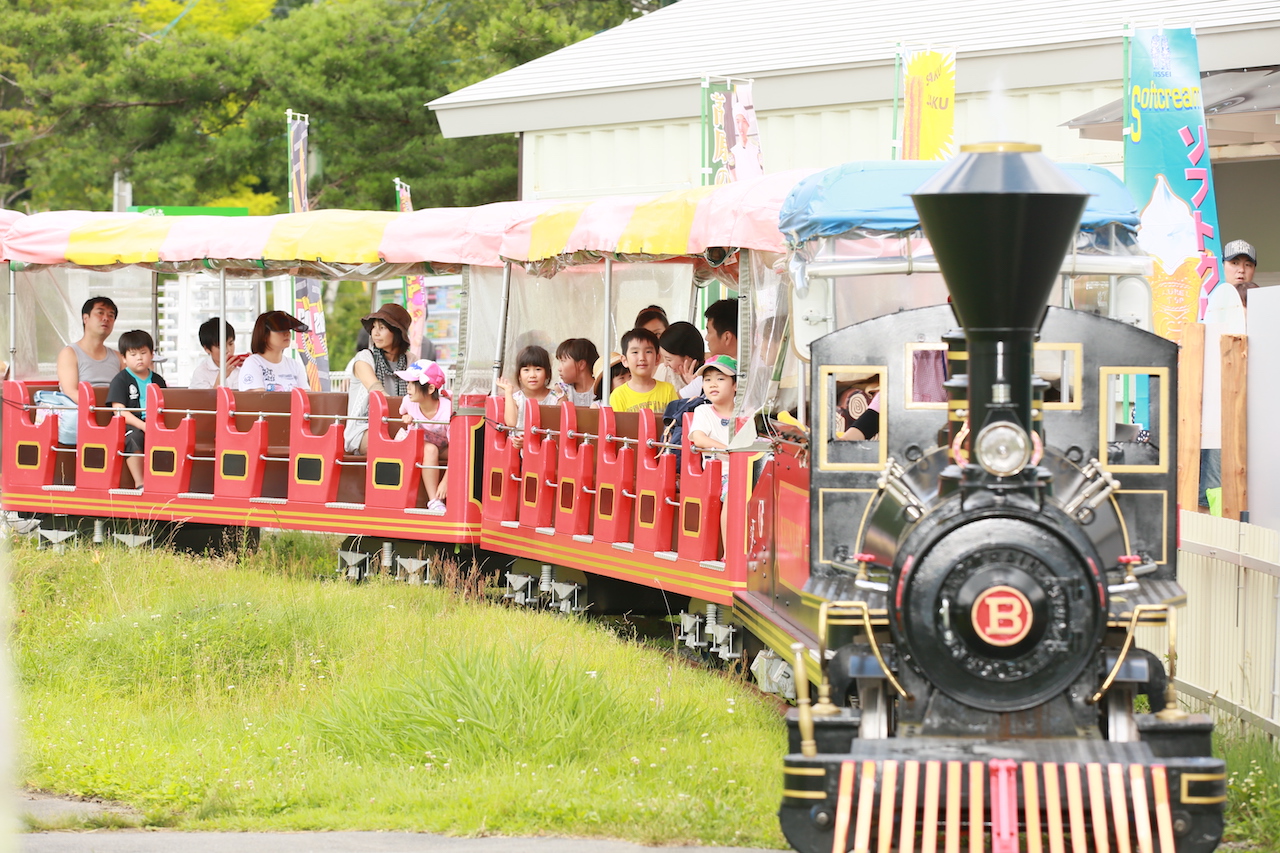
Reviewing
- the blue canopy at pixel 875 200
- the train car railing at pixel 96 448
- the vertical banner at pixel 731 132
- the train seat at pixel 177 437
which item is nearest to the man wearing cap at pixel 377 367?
the train seat at pixel 177 437

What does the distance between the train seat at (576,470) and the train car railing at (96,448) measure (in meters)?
4.02

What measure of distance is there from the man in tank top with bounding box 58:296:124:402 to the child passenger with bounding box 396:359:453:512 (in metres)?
2.68

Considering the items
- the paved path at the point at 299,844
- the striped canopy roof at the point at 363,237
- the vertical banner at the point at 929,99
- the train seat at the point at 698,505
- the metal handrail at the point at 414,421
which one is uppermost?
the vertical banner at the point at 929,99

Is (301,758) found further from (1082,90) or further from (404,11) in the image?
(404,11)

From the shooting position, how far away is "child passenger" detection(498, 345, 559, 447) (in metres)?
10.4

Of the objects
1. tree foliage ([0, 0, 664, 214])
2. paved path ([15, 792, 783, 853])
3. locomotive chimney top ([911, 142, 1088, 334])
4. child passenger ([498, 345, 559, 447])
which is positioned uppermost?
tree foliage ([0, 0, 664, 214])

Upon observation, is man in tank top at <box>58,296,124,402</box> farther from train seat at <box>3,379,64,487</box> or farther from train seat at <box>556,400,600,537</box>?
train seat at <box>556,400,600,537</box>

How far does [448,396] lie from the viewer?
37.7ft

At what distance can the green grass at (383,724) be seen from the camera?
226 inches

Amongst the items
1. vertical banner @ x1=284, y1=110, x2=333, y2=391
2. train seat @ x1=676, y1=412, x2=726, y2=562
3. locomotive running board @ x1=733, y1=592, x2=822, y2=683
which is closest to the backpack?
train seat @ x1=676, y1=412, x2=726, y2=562

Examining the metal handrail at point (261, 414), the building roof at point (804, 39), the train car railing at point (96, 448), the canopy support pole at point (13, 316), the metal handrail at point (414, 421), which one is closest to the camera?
the metal handrail at point (414, 421)

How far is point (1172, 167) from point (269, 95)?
21.4 metres

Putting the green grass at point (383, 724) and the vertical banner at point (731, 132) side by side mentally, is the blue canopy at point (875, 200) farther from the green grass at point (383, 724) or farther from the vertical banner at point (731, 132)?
the vertical banner at point (731, 132)

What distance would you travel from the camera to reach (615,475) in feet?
30.2
